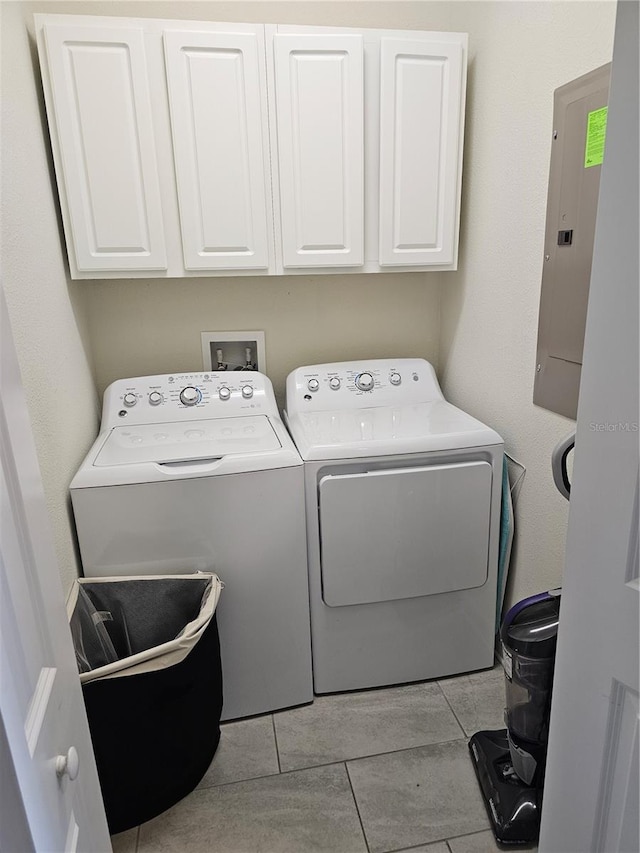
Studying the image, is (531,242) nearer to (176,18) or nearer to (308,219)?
(308,219)

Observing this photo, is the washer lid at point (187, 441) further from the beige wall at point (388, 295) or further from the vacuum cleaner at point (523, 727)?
the vacuum cleaner at point (523, 727)

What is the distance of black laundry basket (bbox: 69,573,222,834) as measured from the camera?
1371 millimetres

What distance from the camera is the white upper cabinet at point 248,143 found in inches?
65.1

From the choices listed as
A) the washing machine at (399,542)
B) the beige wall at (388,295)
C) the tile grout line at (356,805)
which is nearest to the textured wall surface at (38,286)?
the beige wall at (388,295)

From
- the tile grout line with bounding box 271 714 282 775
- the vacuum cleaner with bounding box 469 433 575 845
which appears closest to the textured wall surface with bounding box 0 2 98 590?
the tile grout line with bounding box 271 714 282 775

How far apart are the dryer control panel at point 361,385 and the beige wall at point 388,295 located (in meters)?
0.15

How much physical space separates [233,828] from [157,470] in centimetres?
98

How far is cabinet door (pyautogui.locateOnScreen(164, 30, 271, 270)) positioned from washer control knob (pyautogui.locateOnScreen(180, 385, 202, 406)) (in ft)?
1.42

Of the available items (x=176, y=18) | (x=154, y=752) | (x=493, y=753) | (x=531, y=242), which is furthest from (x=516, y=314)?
(x=154, y=752)

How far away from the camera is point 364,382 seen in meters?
2.14

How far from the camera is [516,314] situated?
5.91ft

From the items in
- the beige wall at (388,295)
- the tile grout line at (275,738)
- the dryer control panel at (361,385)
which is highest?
the beige wall at (388,295)

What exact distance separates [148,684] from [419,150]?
1.81m

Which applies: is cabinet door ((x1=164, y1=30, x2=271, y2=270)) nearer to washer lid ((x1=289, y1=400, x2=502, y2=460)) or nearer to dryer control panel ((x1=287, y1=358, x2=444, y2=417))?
dryer control panel ((x1=287, y1=358, x2=444, y2=417))
